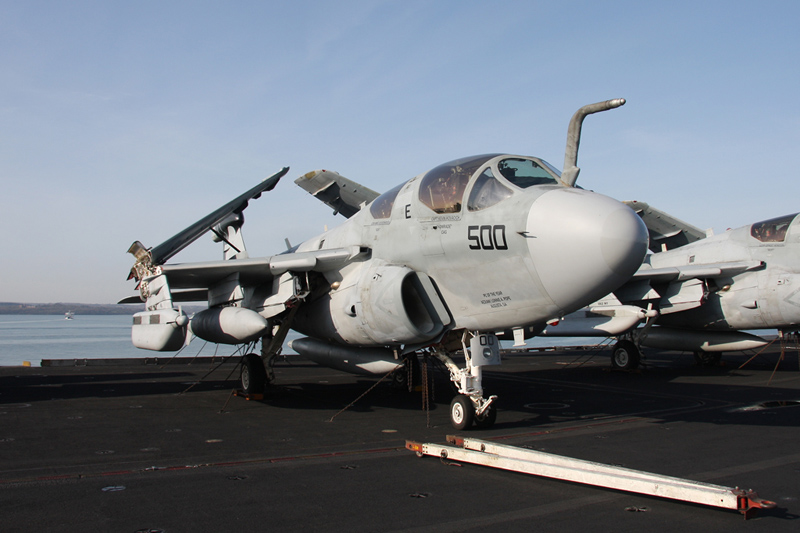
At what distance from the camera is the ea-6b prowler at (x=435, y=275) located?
20.5ft

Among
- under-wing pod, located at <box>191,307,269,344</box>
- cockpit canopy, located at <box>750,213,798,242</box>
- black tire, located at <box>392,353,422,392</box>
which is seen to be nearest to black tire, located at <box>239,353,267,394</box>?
under-wing pod, located at <box>191,307,269,344</box>

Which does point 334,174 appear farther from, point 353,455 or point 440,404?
point 353,455

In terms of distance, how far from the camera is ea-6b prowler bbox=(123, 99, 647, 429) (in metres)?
6.25

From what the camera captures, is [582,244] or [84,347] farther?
[84,347]

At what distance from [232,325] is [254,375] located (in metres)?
2.16

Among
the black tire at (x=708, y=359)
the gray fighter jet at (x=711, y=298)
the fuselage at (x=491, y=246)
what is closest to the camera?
the fuselage at (x=491, y=246)

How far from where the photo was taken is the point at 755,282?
47.3ft

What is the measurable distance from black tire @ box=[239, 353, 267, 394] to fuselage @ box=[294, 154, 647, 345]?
9.36 ft

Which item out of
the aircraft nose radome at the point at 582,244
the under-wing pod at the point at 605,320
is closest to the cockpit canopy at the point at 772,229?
the under-wing pod at the point at 605,320

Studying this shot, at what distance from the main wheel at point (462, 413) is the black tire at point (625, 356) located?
10811mm

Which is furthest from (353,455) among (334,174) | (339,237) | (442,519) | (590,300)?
(334,174)

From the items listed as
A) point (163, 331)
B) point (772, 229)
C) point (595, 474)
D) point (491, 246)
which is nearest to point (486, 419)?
point (491, 246)

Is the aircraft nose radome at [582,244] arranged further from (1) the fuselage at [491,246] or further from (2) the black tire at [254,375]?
(2) the black tire at [254,375]

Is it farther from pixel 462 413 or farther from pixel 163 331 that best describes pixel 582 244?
pixel 163 331
